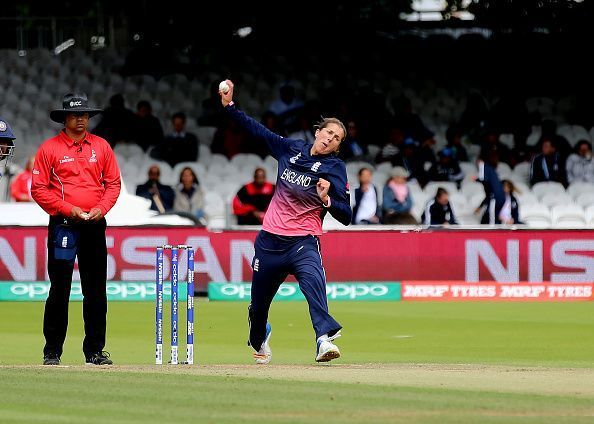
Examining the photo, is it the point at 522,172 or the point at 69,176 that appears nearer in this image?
the point at 69,176

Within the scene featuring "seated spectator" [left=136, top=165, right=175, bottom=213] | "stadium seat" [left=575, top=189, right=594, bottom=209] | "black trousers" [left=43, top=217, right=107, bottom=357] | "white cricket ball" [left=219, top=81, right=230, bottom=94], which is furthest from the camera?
"stadium seat" [left=575, top=189, right=594, bottom=209]

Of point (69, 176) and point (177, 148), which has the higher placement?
point (177, 148)

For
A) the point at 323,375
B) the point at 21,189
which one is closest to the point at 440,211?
the point at 21,189

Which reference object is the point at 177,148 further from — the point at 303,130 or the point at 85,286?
the point at 85,286

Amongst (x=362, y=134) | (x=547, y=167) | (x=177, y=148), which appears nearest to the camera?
(x=547, y=167)

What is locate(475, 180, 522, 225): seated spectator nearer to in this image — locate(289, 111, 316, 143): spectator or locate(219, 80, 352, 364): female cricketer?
locate(289, 111, 316, 143): spectator

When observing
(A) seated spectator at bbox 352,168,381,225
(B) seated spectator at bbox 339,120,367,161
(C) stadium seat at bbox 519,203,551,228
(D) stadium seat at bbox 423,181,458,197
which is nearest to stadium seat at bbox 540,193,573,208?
(C) stadium seat at bbox 519,203,551,228

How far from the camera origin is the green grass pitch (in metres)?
7.21

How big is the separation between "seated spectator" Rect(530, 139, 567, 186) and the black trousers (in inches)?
529

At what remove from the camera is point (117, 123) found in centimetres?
2309

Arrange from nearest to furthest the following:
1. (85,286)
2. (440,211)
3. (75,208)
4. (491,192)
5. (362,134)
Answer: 1. (75,208)
2. (85,286)
3. (440,211)
4. (491,192)
5. (362,134)

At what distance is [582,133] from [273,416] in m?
Answer: 18.1

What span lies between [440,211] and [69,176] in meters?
10.4

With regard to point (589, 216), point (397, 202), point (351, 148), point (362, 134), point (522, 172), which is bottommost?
point (589, 216)
